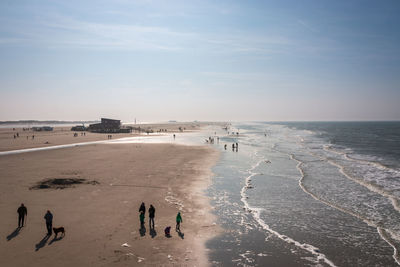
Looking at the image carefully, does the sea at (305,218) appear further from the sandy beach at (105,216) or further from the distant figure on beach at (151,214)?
the distant figure on beach at (151,214)

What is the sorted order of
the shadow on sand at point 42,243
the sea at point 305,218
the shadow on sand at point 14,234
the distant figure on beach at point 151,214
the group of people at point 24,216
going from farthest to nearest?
the distant figure on beach at point 151,214, the group of people at point 24,216, the shadow on sand at point 14,234, the sea at point 305,218, the shadow on sand at point 42,243

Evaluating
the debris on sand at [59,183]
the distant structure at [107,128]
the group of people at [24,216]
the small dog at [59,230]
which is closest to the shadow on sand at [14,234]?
the group of people at [24,216]

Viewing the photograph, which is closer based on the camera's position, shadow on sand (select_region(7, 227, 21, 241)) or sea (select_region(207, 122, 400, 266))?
sea (select_region(207, 122, 400, 266))

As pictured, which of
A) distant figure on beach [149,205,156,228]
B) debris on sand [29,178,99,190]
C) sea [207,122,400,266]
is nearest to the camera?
sea [207,122,400,266]

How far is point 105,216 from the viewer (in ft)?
51.2

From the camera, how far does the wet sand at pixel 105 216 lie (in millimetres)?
11219

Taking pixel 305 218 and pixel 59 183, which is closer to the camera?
pixel 305 218

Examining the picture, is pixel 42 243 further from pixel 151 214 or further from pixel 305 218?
pixel 305 218

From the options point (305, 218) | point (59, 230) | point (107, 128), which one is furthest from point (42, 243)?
point (107, 128)

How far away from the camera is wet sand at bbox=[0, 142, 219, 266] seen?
11.2 m

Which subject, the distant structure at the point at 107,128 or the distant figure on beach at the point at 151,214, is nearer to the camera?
the distant figure on beach at the point at 151,214

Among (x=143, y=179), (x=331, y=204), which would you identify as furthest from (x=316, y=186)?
(x=143, y=179)

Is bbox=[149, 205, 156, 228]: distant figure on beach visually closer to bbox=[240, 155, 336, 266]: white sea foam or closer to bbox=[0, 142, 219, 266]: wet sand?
bbox=[0, 142, 219, 266]: wet sand

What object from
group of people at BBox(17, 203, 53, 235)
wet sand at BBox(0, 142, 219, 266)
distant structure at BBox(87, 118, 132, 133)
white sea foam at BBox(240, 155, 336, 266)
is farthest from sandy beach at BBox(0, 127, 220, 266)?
distant structure at BBox(87, 118, 132, 133)
